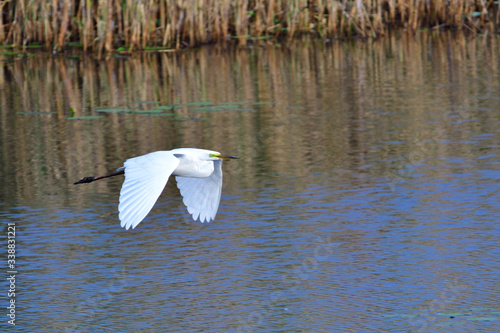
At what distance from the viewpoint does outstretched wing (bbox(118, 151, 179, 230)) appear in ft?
12.9

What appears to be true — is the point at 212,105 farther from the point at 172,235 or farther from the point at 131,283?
the point at 131,283

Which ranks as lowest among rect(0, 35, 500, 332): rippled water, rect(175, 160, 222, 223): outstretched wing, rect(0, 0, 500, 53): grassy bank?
rect(0, 35, 500, 332): rippled water

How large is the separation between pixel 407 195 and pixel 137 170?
2.11 meters

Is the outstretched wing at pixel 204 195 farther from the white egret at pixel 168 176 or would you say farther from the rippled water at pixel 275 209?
the rippled water at pixel 275 209

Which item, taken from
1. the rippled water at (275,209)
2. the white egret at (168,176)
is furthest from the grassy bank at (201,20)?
the white egret at (168,176)

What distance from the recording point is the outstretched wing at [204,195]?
16.1 ft

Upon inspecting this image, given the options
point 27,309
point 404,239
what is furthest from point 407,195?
point 27,309

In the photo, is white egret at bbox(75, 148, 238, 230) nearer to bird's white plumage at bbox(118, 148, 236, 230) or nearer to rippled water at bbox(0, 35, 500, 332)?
bird's white plumage at bbox(118, 148, 236, 230)

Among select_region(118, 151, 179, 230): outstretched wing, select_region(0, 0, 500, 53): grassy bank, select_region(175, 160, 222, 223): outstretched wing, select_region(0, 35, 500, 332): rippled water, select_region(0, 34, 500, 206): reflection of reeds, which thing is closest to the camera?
select_region(118, 151, 179, 230): outstretched wing

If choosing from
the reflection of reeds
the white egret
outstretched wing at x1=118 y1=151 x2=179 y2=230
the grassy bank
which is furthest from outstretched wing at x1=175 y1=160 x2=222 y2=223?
the grassy bank

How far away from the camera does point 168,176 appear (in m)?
4.26

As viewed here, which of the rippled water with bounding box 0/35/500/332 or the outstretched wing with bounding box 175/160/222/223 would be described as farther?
the outstretched wing with bounding box 175/160/222/223

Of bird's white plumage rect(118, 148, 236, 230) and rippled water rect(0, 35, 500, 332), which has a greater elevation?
bird's white plumage rect(118, 148, 236, 230)

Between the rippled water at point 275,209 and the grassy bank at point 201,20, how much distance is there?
71.7 inches
